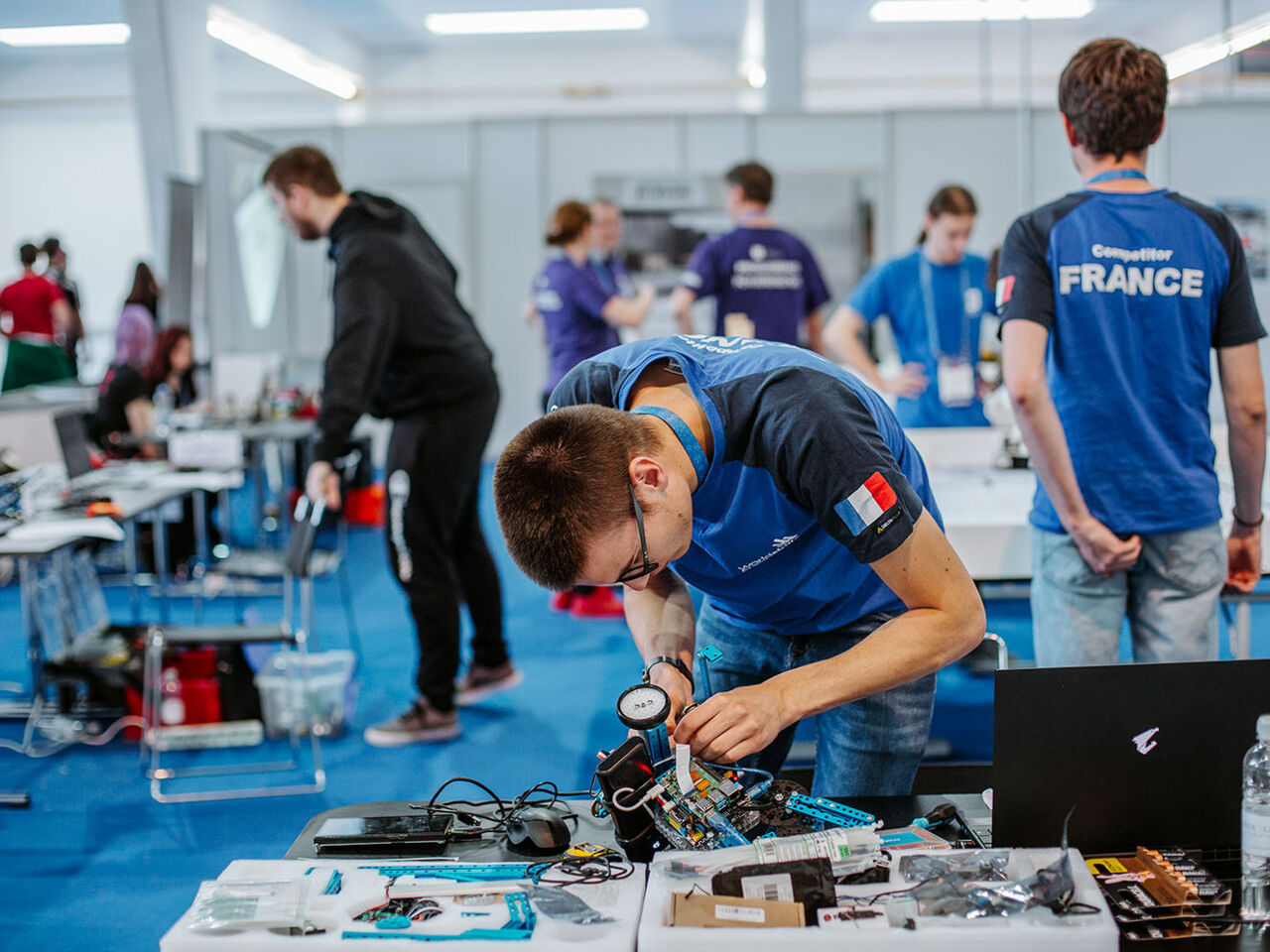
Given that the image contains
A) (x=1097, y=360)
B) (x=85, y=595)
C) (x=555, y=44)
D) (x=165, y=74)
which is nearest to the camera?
(x=1097, y=360)

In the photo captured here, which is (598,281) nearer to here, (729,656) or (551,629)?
(551,629)

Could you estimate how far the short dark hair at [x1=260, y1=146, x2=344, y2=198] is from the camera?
3.21 meters

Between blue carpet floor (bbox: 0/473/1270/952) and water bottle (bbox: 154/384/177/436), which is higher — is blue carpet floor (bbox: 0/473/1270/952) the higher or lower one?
the lower one

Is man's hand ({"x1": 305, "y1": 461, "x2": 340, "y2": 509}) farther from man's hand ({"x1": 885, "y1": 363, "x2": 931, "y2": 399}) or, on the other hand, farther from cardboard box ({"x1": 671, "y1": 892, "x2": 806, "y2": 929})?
cardboard box ({"x1": 671, "y1": 892, "x2": 806, "y2": 929})

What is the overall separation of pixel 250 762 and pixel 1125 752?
271 centimetres

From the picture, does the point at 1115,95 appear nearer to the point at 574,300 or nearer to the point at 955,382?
the point at 955,382

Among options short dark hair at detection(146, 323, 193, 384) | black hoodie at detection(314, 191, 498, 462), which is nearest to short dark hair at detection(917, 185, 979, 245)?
black hoodie at detection(314, 191, 498, 462)

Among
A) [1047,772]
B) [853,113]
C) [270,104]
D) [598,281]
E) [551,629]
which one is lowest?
[551,629]

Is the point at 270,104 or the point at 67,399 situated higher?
the point at 270,104

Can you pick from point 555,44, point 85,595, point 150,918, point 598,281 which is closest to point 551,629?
point 598,281

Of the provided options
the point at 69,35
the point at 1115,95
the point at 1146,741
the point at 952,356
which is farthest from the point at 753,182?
the point at 69,35

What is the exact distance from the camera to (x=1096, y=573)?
6.24 ft

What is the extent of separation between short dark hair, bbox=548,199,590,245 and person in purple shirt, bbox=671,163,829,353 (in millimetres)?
512

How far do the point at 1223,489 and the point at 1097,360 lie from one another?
131 cm
